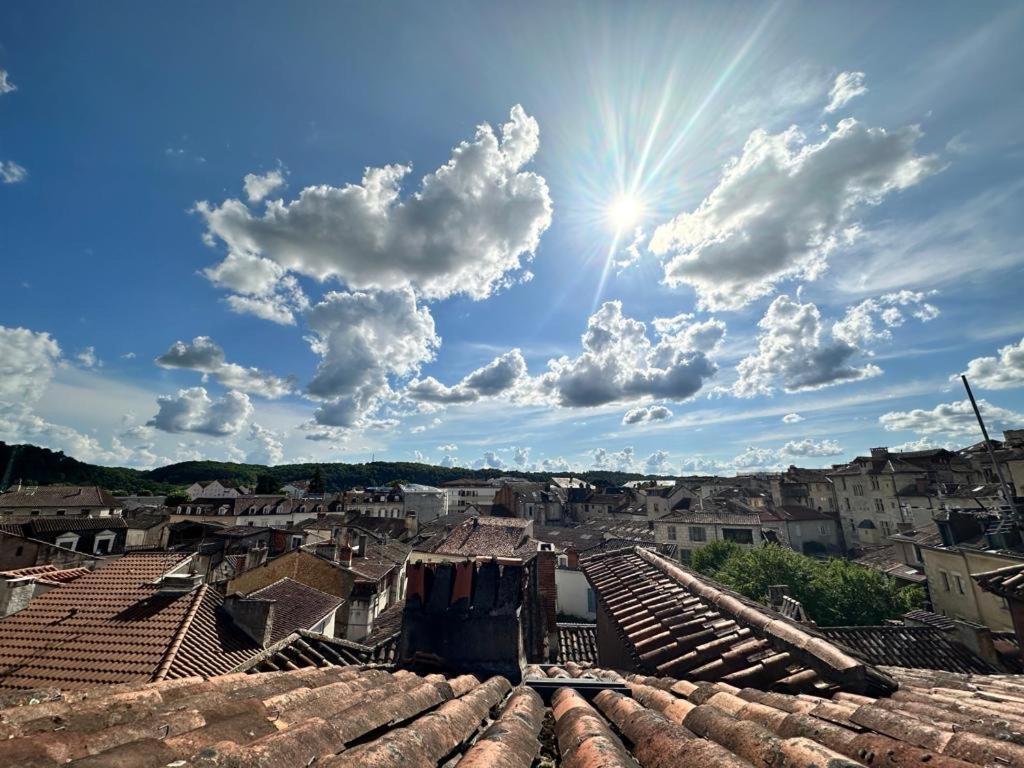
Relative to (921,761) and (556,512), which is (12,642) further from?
(556,512)

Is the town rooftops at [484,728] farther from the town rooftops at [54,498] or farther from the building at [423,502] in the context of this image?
the building at [423,502]

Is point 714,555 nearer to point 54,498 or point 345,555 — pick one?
point 345,555

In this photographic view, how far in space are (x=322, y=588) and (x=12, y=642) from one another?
493 inches

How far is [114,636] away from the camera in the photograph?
32.9 feet

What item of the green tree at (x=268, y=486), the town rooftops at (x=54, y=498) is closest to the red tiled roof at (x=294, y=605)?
the town rooftops at (x=54, y=498)

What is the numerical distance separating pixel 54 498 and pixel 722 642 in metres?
81.5

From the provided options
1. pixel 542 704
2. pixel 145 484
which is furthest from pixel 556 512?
pixel 145 484

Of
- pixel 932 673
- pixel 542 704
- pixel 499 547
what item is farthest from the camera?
pixel 499 547

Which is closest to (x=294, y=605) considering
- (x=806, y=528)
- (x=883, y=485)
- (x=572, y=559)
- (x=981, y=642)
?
(x=572, y=559)

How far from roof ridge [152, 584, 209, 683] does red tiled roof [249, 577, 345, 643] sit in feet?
10.3

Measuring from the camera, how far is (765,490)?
7769cm

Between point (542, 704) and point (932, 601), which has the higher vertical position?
point (542, 704)

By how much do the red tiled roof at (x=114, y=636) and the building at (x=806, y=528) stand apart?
57399 millimetres

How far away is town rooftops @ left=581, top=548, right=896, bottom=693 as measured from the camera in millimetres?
4754
